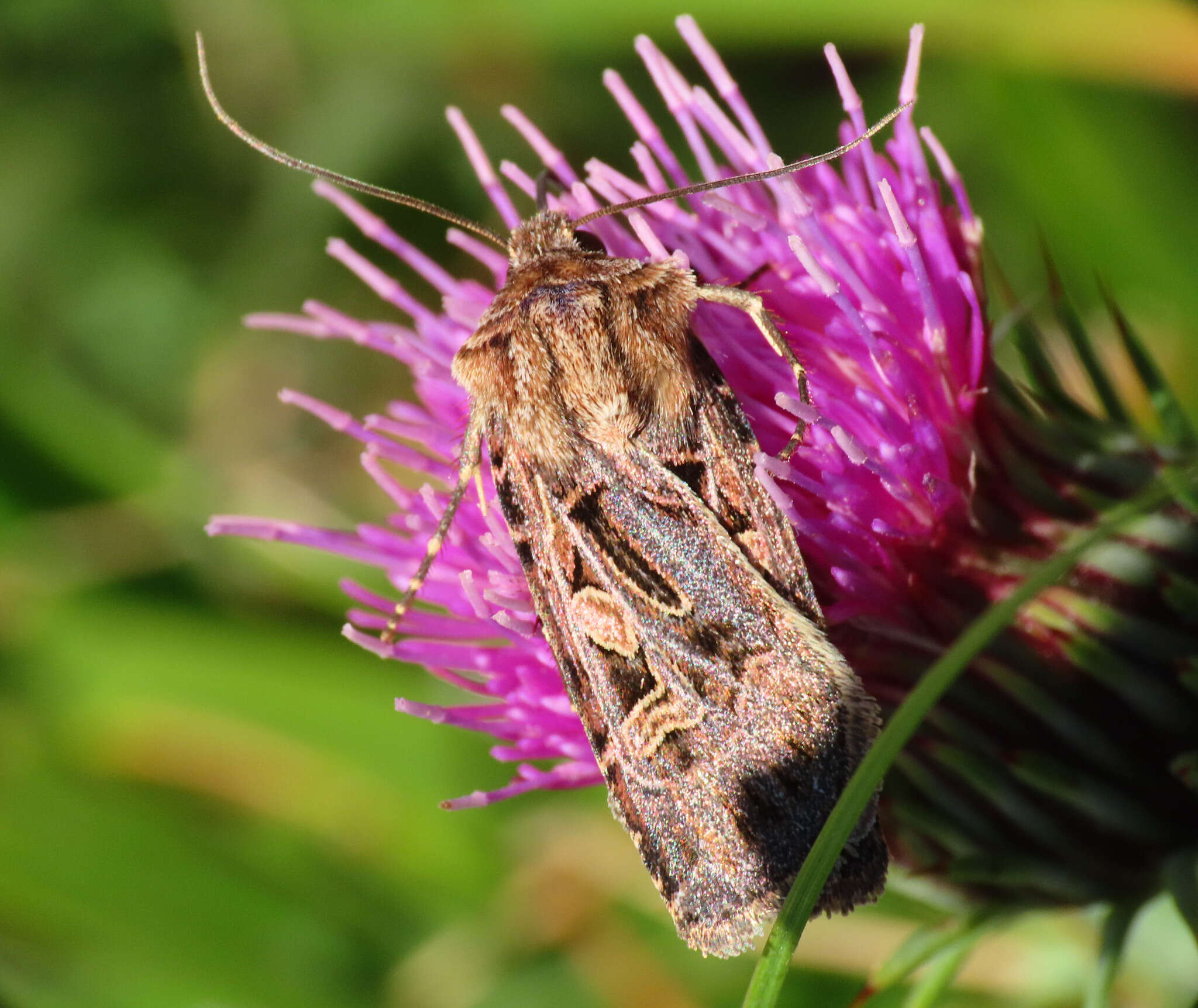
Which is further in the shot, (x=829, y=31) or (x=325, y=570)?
(x=325, y=570)

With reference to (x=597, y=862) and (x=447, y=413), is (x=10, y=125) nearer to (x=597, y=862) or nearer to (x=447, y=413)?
(x=447, y=413)

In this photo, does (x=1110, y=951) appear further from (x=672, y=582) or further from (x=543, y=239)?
(x=543, y=239)

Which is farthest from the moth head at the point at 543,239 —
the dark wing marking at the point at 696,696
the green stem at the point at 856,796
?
the green stem at the point at 856,796

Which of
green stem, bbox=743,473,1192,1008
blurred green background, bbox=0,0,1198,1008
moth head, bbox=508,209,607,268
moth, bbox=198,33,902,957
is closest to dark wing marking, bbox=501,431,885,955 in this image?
moth, bbox=198,33,902,957

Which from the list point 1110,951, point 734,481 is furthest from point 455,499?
point 1110,951

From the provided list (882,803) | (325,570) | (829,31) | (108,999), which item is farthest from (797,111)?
(108,999)

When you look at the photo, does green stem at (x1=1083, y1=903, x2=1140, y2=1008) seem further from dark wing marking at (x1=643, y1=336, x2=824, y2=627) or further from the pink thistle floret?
dark wing marking at (x1=643, y1=336, x2=824, y2=627)
